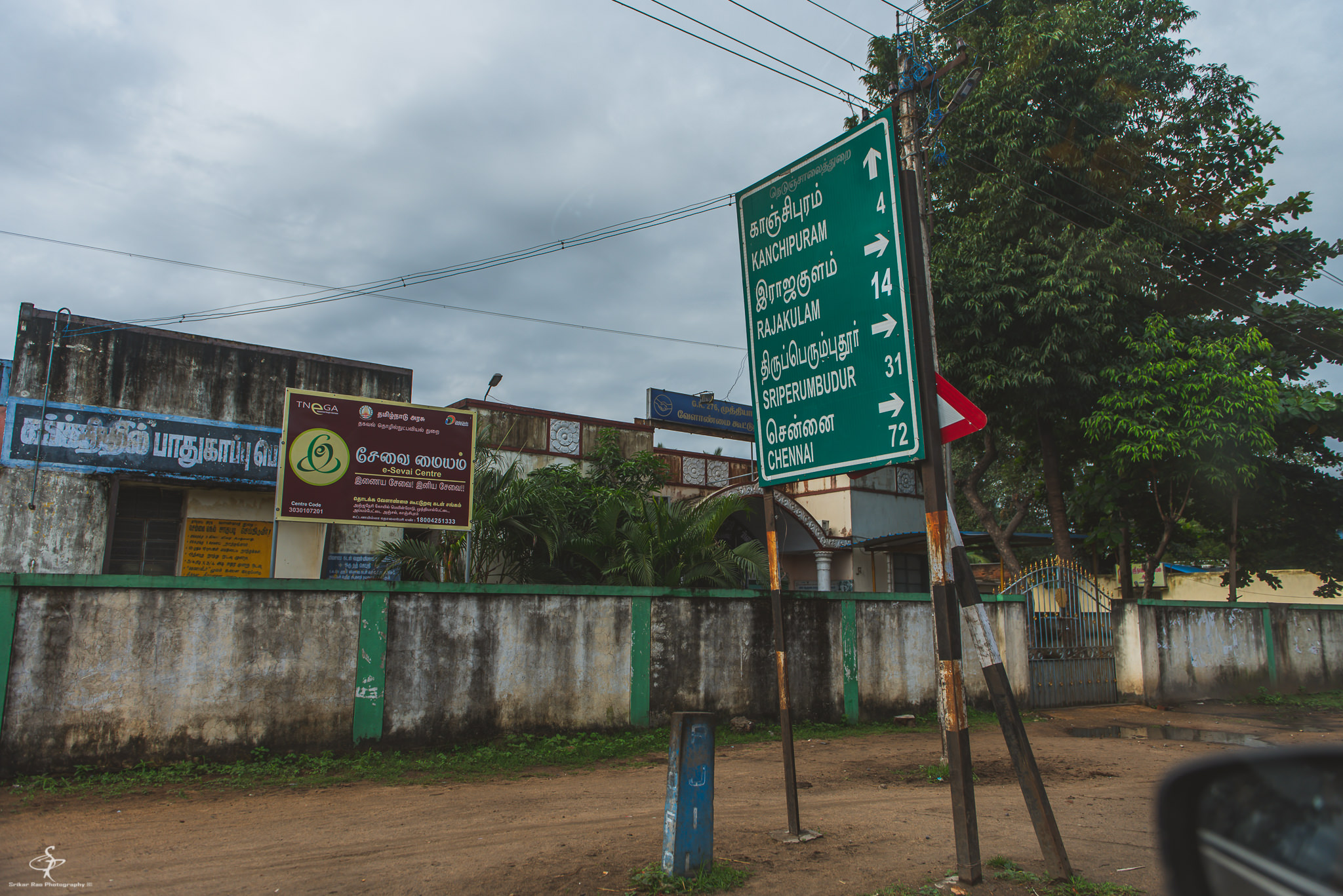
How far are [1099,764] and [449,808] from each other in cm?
632

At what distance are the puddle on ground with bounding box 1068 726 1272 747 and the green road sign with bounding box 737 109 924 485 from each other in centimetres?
787

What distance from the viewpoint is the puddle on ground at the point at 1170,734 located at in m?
10.1

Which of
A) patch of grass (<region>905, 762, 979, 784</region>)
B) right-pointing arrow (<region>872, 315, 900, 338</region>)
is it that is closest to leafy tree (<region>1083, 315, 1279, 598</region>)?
patch of grass (<region>905, 762, 979, 784</region>)

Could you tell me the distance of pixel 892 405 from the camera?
14.2ft

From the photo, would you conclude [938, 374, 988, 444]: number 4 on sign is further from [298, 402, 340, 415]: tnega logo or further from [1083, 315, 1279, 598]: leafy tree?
[1083, 315, 1279, 598]: leafy tree

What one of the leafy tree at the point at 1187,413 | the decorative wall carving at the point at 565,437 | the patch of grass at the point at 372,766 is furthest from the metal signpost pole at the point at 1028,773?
the decorative wall carving at the point at 565,437

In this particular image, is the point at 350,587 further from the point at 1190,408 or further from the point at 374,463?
the point at 1190,408

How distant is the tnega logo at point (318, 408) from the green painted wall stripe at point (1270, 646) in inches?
673

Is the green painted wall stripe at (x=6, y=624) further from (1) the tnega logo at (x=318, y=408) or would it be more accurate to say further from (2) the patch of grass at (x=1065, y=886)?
(2) the patch of grass at (x=1065, y=886)

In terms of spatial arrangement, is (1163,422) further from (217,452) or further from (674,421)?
(217,452)

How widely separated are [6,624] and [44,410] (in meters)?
6.55

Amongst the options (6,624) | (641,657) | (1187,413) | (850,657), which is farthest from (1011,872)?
(1187,413)

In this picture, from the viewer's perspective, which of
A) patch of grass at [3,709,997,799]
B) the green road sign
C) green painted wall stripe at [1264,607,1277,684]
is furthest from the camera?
green painted wall stripe at [1264,607,1277,684]

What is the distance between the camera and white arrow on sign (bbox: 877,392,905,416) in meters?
4.27
